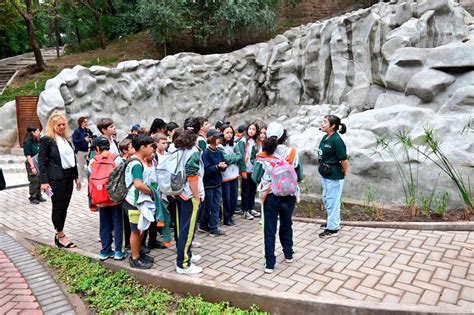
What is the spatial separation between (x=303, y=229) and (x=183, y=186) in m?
2.13

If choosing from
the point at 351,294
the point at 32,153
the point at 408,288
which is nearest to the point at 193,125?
the point at 351,294

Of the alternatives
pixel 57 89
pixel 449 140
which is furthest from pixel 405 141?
pixel 57 89

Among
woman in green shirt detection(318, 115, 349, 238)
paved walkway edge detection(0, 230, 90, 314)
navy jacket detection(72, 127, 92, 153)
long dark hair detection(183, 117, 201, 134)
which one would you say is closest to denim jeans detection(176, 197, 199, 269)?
paved walkway edge detection(0, 230, 90, 314)

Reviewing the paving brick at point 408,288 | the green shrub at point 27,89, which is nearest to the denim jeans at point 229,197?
the paving brick at point 408,288

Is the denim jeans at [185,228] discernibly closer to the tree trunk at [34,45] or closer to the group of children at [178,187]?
the group of children at [178,187]

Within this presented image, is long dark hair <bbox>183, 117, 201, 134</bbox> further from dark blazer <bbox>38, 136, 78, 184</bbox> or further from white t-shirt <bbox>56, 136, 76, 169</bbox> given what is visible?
dark blazer <bbox>38, 136, 78, 184</bbox>

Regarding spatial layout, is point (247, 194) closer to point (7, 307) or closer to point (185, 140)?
point (185, 140)

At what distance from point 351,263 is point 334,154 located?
4.35ft

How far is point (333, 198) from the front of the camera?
15.7ft

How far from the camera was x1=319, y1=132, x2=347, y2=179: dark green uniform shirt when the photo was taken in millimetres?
4618

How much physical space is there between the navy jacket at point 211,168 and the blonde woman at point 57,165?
158 cm

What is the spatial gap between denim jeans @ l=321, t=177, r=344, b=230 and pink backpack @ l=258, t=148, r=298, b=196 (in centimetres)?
115

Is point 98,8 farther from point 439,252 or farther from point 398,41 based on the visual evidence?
point 439,252

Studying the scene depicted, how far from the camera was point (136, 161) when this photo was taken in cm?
384
